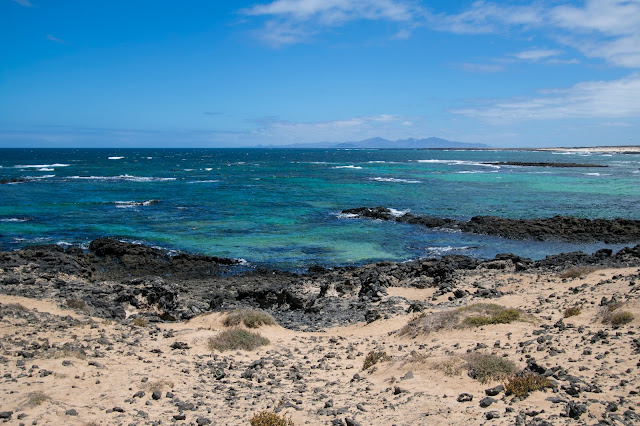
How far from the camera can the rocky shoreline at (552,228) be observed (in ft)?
92.7

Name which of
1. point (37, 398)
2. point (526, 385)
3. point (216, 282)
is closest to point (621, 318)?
point (526, 385)

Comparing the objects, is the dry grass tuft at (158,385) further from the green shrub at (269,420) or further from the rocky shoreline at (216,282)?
the rocky shoreline at (216,282)

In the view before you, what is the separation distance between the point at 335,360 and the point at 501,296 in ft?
24.9

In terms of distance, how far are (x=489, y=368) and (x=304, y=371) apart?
3.88 m

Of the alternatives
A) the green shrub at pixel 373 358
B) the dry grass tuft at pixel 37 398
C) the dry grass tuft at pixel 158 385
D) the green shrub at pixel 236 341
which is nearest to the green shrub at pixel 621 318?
the green shrub at pixel 373 358

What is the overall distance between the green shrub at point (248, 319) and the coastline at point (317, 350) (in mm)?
→ 229

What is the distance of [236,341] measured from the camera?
11.6 metres

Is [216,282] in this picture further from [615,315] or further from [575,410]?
[575,410]

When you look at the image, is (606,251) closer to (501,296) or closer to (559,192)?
(501,296)

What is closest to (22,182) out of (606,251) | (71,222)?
(71,222)

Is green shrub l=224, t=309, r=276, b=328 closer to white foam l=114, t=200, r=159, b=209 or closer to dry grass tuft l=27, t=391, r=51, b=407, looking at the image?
dry grass tuft l=27, t=391, r=51, b=407

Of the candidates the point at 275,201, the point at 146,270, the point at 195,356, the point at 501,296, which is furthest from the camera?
the point at 275,201

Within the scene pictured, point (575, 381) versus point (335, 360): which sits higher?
point (575, 381)

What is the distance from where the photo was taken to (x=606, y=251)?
22.5 meters
